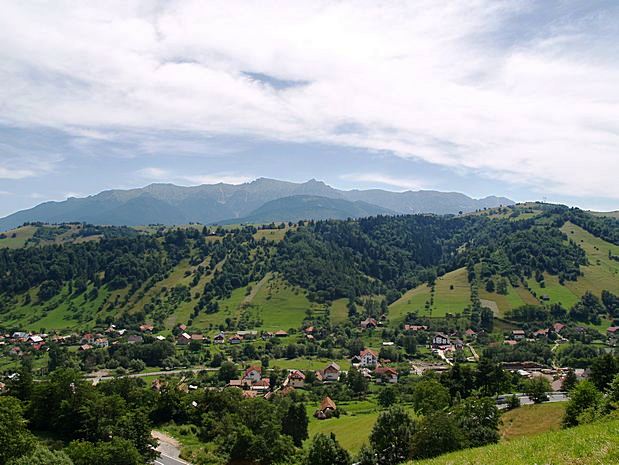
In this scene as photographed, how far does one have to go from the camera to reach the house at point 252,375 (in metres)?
100

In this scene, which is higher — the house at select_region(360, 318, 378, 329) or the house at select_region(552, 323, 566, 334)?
the house at select_region(552, 323, 566, 334)

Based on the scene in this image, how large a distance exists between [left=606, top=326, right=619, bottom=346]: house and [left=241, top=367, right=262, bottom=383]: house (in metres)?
98.0

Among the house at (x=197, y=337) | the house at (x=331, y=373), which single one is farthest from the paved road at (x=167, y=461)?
the house at (x=197, y=337)

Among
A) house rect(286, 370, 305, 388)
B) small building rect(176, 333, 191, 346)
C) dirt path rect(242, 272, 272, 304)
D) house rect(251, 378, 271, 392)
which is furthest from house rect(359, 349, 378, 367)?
dirt path rect(242, 272, 272, 304)

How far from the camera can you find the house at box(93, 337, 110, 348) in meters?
134

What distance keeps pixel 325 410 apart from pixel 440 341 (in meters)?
70.1

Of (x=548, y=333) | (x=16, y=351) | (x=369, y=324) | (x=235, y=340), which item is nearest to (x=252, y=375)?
(x=235, y=340)

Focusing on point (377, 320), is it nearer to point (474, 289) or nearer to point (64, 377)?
point (474, 289)

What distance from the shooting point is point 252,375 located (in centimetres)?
10175

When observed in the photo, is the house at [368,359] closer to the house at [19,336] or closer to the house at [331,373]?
the house at [331,373]

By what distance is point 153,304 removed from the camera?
180250mm

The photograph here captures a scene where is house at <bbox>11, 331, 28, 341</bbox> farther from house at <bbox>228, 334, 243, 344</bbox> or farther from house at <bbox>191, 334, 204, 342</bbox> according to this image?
house at <bbox>228, 334, 243, 344</bbox>

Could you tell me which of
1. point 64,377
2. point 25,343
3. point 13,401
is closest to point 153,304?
point 25,343

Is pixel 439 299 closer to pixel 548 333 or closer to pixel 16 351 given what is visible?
pixel 548 333
